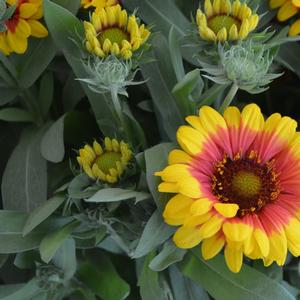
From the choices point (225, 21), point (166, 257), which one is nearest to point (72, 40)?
point (225, 21)

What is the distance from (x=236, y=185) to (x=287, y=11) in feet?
1.10

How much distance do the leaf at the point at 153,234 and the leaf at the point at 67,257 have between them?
0.53 feet

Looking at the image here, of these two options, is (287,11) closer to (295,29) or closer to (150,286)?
(295,29)

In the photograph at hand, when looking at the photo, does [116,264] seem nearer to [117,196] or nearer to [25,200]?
[25,200]

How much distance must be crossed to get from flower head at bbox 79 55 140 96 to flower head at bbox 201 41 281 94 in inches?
3.6

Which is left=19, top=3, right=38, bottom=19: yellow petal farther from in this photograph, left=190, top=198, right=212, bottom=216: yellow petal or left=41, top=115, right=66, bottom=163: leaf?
left=190, top=198, right=212, bottom=216: yellow petal

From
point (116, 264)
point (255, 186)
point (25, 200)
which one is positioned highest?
point (255, 186)

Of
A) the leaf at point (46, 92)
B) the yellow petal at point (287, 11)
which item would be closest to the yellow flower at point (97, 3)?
the leaf at point (46, 92)

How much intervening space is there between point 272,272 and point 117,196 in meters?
0.29

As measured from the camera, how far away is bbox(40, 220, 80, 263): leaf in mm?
728

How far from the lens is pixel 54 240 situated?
75 centimetres

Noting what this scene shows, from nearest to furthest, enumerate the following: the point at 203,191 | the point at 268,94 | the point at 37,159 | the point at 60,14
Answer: the point at 203,191
the point at 60,14
the point at 37,159
the point at 268,94

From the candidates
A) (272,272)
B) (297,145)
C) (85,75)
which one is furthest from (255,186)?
(85,75)

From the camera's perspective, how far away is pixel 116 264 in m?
0.96
